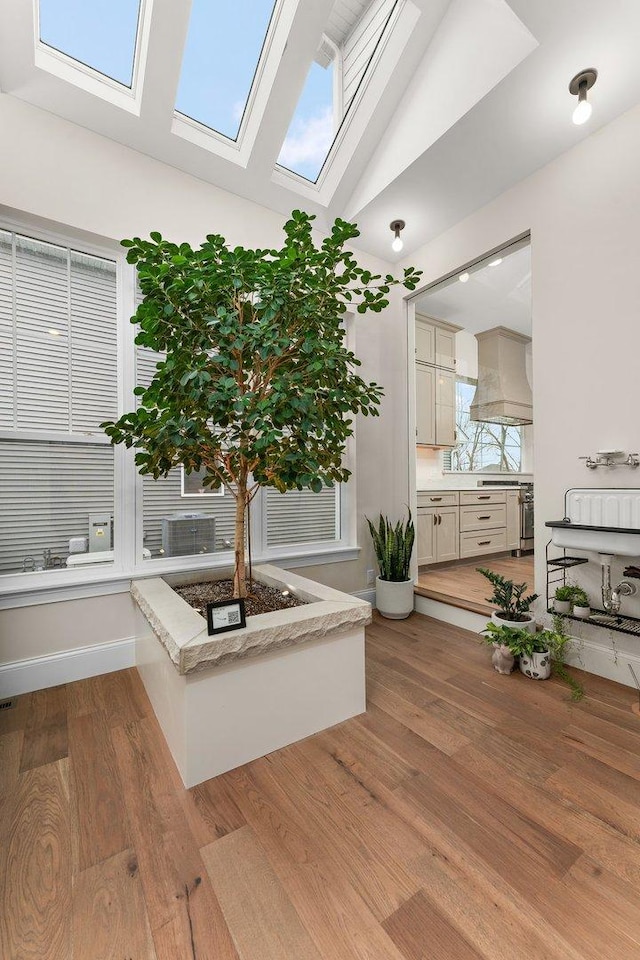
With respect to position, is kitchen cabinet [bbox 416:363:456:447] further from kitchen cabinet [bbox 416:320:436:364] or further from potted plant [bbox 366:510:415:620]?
potted plant [bbox 366:510:415:620]

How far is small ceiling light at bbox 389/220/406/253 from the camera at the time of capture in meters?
2.91

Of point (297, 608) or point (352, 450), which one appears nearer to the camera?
point (297, 608)

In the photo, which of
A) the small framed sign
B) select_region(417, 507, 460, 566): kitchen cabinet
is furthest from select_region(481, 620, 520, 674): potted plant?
select_region(417, 507, 460, 566): kitchen cabinet

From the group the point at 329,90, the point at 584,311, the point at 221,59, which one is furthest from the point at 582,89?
the point at 221,59

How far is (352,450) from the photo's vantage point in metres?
3.16

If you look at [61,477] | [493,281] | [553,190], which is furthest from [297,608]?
[493,281]

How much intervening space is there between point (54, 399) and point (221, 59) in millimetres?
2161

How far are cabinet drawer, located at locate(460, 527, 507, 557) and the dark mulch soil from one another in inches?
106

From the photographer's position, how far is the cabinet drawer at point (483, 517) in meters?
4.26

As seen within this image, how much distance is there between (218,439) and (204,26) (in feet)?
7.44

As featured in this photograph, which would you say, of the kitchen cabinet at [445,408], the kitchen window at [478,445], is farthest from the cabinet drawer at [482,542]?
the kitchen cabinet at [445,408]

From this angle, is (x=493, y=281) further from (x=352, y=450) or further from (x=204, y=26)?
(x=204, y=26)

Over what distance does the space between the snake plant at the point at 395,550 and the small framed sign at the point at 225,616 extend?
170 cm

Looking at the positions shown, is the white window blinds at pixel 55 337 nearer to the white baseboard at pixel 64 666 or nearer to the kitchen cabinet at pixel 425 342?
the white baseboard at pixel 64 666
